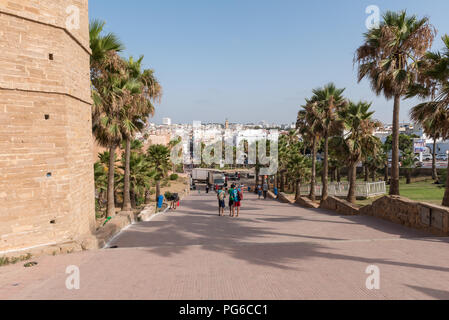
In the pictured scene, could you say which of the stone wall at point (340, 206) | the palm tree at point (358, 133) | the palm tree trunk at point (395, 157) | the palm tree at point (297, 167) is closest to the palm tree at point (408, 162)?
the palm tree at point (297, 167)

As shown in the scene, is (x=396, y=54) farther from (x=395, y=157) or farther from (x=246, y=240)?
(x=246, y=240)

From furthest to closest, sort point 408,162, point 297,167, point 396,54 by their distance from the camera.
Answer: point 408,162 → point 297,167 → point 396,54

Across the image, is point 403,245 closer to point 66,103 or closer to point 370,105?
point 66,103

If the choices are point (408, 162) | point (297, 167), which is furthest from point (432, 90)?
point (408, 162)

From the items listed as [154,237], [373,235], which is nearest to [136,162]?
[154,237]

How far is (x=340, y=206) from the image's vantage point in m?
15.9

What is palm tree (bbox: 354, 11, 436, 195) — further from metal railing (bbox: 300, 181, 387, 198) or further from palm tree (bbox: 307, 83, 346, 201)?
metal railing (bbox: 300, 181, 387, 198)

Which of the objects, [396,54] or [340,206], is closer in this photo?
[396,54]

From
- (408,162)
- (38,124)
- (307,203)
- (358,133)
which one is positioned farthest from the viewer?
(408,162)

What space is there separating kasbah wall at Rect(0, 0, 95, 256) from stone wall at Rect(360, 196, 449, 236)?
996 centimetres

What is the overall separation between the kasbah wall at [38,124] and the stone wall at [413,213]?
996cm

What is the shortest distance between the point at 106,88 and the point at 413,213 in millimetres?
13658

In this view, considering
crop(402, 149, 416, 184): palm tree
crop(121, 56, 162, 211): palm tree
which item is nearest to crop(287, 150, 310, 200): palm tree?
crop(402, 149, 416, 184): palm tree

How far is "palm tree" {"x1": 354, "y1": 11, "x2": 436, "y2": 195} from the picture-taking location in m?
12.2
